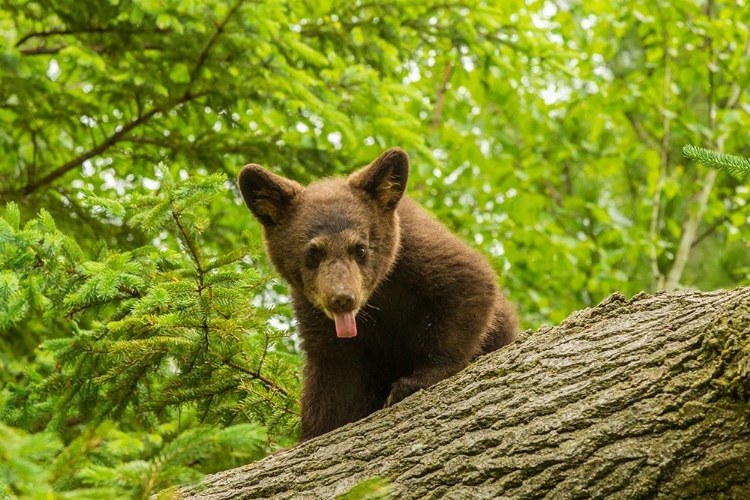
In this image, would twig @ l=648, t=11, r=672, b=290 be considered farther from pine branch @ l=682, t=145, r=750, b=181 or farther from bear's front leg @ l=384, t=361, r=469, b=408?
pine branch @ l=682, t=145, r=750, b=181

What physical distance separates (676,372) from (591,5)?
29.0 ft

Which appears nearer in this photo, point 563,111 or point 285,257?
point 285,257

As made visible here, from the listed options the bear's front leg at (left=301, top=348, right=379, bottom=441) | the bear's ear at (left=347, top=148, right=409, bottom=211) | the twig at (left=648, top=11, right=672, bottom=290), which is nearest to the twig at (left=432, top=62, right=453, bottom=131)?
the twig at (left=648, top=11, right=672, bottom=290)

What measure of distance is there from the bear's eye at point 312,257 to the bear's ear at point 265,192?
0.46 m

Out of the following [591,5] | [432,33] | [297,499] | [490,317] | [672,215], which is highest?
[591,5]

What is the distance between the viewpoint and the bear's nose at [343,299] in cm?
444

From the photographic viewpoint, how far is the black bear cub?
4711mm

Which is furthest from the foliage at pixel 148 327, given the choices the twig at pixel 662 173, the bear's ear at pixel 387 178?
the twig at pixel 662 173

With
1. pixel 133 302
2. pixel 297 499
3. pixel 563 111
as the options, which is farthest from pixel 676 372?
pixel 563 111

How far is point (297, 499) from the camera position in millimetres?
3439

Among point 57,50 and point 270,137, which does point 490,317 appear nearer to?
point 270,137

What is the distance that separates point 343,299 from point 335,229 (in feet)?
2.02

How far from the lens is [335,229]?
4.91 m

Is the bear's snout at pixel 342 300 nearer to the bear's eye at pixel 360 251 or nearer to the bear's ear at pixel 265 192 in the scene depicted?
the bear's eye at pixel 360 251
